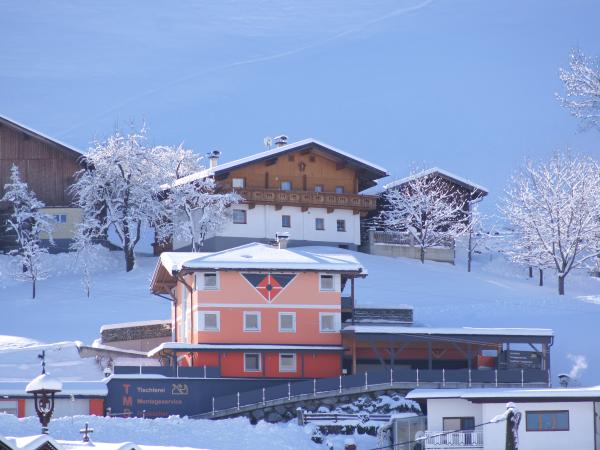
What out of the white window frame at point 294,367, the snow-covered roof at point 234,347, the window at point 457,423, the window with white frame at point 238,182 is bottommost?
the window at point 457,423

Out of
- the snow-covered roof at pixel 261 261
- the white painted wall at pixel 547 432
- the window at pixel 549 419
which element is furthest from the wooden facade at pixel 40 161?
the window at pixel 549 419

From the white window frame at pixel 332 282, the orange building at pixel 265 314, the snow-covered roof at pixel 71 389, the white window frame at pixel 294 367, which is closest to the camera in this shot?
the snow-covered roof at pixel 71 389

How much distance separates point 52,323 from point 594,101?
94.9ft

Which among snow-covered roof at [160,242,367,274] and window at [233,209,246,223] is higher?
window at [233,209,246,223]

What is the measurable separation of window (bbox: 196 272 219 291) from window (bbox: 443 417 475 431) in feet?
44.9

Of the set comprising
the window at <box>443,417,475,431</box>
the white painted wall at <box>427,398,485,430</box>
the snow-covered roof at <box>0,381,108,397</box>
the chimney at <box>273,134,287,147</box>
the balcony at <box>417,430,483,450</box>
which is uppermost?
the chimney at <box>273,134,287,147</box>

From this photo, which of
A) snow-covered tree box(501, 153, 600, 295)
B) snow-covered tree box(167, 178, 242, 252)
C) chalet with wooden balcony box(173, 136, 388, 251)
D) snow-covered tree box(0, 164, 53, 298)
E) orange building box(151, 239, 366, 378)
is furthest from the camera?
chalet with wooden balcony box(173, 136, 388, 251)

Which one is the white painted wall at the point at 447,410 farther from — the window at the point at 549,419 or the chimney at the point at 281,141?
the chimney at the point at 281,141

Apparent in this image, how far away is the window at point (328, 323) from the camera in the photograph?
63.5 m

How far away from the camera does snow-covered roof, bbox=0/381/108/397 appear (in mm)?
56869

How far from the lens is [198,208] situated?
86.9 m

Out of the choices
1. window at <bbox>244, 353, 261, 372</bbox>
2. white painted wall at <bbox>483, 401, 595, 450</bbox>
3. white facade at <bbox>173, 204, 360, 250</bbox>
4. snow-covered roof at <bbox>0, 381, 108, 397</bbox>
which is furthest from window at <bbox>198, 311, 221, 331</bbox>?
white facade at <bbox>173, 204, 360, 250</bbox>

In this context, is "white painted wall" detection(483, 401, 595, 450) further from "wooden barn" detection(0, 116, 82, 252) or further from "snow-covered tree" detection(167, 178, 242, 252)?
"wooden barn" detection(0, 116, 82, 252)

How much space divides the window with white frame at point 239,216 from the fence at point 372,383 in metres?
28.5
